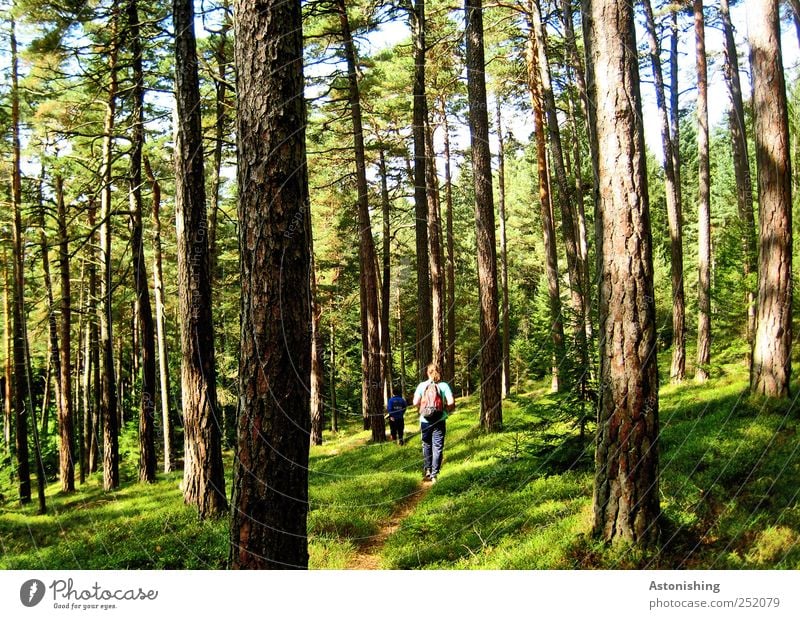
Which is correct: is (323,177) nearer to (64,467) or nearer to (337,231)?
(337,231)

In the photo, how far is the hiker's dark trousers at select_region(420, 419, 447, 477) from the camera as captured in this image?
7.57 meters

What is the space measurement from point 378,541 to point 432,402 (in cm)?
246

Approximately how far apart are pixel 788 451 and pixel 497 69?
1562 cm

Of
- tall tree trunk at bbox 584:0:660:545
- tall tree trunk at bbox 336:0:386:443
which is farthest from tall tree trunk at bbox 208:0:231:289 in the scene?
tall tree trunk at bbox 584:0:660:545

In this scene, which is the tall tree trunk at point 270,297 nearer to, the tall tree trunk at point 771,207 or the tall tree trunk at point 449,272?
the tall tree trunk at point 771,207

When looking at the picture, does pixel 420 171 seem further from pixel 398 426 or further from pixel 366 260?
pixel 398 426

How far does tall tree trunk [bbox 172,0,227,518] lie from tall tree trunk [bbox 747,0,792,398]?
7052 millimetres

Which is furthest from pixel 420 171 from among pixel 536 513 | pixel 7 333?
pixel 536 513

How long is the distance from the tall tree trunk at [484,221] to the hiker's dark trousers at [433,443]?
2179 mm

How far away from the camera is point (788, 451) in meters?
5.27

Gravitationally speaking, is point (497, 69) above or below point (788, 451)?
above

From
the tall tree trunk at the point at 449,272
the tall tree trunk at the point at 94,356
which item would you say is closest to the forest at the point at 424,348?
the tall tree trunk at the point at 94,356

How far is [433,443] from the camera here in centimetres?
765
